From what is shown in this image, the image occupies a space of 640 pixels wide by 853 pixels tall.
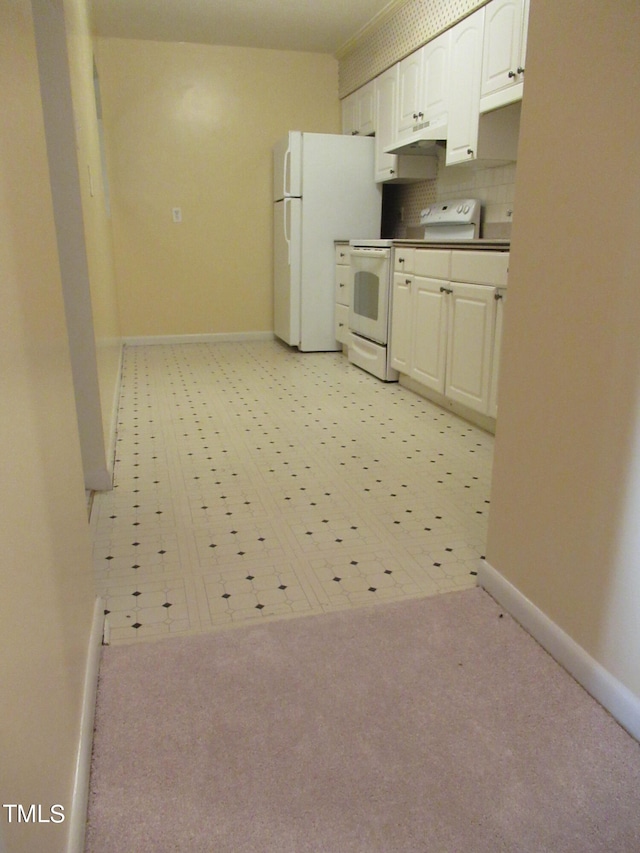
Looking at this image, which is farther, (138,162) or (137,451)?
(138,162)

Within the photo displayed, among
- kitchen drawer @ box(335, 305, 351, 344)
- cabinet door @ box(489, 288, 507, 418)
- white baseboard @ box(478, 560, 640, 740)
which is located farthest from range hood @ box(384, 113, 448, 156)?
white baseboard @ box(478, 560, 640, 740)

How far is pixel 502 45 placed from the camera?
3.21 m

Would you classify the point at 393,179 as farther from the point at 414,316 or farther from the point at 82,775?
the point at 82,775

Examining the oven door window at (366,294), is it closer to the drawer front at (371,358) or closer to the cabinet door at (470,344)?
the drawer front at (371,358)

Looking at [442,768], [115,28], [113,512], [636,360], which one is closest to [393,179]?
[115,28]

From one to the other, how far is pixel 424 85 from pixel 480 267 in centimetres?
184

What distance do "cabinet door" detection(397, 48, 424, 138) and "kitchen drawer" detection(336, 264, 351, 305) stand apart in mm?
1052

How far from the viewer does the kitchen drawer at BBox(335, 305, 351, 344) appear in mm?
4945

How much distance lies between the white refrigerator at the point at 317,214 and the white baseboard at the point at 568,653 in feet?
12.2

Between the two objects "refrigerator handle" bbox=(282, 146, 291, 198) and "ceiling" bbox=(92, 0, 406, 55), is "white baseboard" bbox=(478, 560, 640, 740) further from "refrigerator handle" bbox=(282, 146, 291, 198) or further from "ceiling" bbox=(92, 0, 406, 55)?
"ceiling" bbox=(92, 0, 406, 55)

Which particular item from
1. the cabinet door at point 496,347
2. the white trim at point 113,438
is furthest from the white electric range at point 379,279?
the white trim at point 113,438

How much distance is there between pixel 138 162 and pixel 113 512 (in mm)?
4066

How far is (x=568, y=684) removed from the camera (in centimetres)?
143

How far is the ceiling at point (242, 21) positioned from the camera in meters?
4.37
